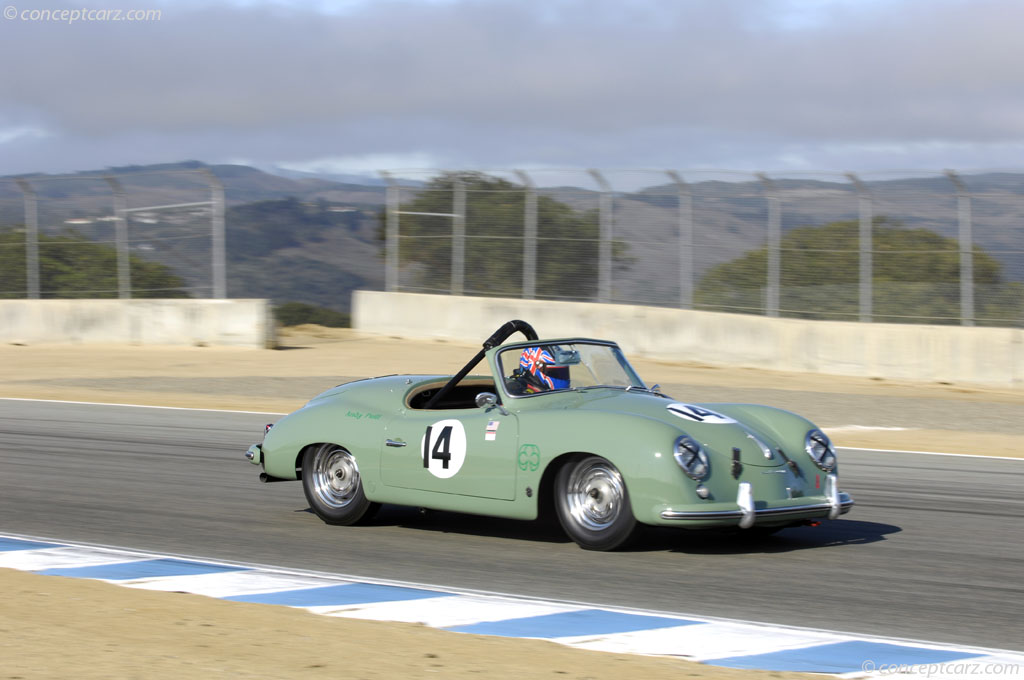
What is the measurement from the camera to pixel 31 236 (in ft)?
77.3

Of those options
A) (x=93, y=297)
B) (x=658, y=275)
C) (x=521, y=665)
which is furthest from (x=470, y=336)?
(x=521, y=665)

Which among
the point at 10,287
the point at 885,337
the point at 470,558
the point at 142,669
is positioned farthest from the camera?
the point at 10,287

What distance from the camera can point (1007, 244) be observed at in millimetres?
17766

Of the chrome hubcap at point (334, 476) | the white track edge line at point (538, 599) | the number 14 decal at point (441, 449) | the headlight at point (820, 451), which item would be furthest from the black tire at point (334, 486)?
the headlight at point (820, 451)

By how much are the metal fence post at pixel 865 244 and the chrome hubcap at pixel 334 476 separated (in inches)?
504

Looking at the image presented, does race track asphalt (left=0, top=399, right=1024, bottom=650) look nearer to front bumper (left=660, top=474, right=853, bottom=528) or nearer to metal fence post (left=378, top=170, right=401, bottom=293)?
front bumper (left=660, top=474, right=853, bottom=528)

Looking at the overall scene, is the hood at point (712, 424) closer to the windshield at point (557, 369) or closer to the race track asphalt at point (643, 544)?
the windshield at point (557, 369)

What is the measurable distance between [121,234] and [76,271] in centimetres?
148

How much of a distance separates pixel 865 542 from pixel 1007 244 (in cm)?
1194

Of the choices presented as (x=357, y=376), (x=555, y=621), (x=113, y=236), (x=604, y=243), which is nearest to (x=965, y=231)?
(x=604, y=243)

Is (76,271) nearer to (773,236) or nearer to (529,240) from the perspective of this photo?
(529,240)

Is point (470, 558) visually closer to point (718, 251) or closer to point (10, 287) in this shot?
point (718, 251)

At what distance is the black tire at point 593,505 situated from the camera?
21.7ft

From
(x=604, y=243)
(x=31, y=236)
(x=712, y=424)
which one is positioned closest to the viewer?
(x=712, y=424)
